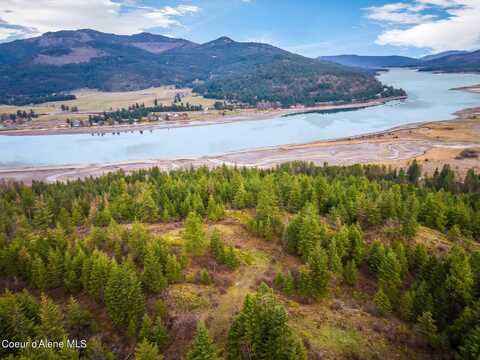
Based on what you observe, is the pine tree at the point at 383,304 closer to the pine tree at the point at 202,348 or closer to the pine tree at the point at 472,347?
the pine tree at the point at 472,347

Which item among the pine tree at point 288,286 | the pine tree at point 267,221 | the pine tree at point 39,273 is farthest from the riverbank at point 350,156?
the pine tree at point 288,286

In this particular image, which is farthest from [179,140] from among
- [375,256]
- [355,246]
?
[375,256]

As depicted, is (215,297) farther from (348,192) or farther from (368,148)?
(368,148)

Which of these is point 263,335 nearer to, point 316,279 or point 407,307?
point 316,279

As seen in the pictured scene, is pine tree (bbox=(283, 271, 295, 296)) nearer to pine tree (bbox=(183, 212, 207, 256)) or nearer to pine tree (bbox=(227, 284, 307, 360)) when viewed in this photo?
pine tree (bbox=(227, 284, 307, 360))

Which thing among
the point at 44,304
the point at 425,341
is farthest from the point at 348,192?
the point at 44,304

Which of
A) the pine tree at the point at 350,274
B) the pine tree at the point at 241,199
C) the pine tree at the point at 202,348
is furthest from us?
the pine tree at the point at 241,199

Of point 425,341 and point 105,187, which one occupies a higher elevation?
point 105,187
